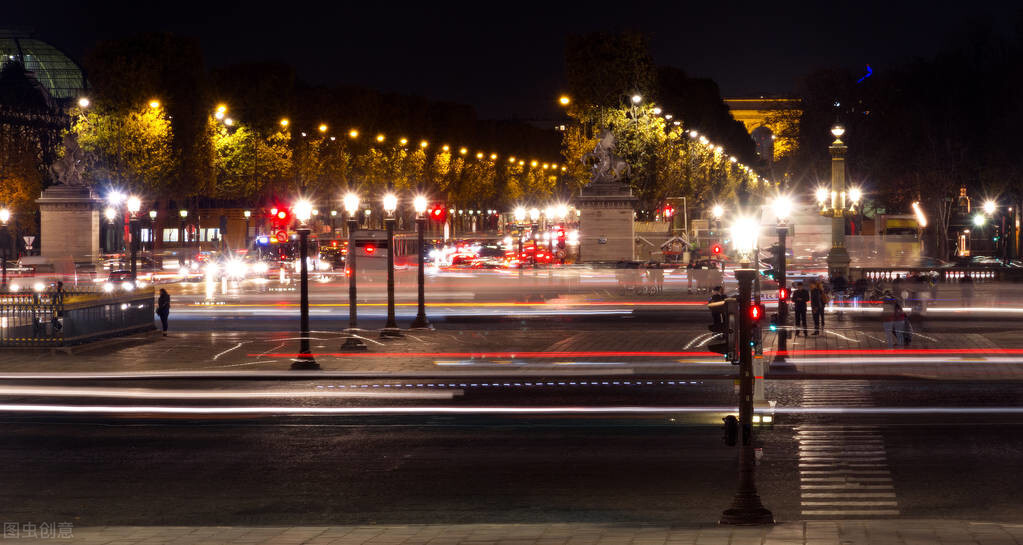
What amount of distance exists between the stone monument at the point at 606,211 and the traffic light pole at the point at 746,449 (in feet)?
162

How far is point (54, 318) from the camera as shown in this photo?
100 feet

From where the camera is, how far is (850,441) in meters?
16.7

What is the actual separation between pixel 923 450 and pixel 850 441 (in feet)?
3.55

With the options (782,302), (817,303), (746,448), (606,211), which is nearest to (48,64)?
(606,211)

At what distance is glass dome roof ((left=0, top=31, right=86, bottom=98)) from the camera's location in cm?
14350

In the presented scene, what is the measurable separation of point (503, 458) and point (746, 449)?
15.6 feet

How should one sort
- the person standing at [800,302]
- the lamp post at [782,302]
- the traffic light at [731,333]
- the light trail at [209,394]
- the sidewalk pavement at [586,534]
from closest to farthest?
1. the sidewalk pavement at [586,534]
2. the traffic light at [731,333]
3. the light trail at [209,394]
4. the lamp post at [782,302]
5. the person standing at [800,302]

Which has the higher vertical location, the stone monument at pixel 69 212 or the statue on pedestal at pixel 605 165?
the statue on pedestal at pixel 605 165

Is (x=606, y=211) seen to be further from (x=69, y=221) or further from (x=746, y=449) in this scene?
(x=746, y=449)

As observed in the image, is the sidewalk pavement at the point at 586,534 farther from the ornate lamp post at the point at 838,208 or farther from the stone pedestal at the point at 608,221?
the stone pedestal at the point at 608,221

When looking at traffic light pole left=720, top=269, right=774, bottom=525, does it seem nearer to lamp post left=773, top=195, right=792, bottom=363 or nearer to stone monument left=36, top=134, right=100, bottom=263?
lamp post left=773, top=195, right=792, bottom=363

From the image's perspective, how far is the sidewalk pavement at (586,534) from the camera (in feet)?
34.3

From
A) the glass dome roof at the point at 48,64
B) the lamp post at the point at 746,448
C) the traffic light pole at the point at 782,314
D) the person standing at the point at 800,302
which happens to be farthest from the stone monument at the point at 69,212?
the glass dome roof at the point at 48,64

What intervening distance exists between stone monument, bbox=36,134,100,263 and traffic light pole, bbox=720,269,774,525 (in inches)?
1816
